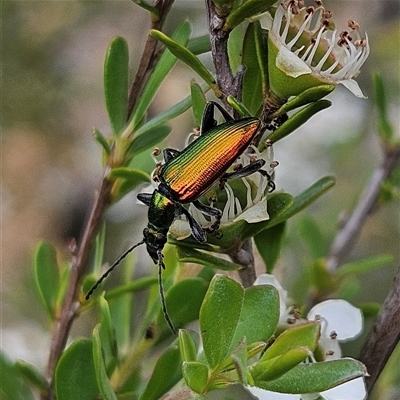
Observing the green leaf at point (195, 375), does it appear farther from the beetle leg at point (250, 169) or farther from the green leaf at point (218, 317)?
the beetle leg at point (250, 169)

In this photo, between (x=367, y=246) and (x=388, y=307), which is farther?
(x=367, y=246)

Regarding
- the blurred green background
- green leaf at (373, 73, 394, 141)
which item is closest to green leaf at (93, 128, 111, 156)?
green leaf at (373, 73, 394, 141)

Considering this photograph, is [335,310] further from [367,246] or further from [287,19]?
[367,246]

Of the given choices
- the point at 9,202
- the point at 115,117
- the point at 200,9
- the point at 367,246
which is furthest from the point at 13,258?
the point at 115,117

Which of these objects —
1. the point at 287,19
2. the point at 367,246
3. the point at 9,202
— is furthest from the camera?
the point at 9,202

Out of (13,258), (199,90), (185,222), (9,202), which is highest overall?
(199,90)
